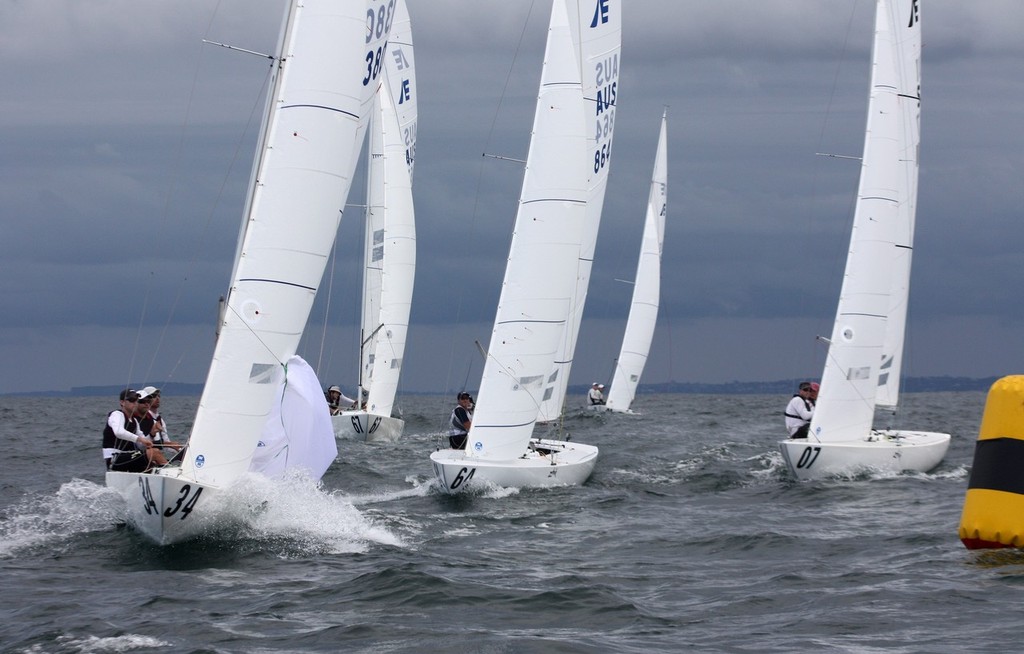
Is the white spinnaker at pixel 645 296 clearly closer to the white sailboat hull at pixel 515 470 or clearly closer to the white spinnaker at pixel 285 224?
the white sailboat hull at pixel 515 470

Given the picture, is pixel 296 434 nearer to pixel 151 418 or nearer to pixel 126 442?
pixel 151 418

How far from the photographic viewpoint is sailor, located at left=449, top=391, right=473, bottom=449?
16578mm

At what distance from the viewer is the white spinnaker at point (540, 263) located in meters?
15.2

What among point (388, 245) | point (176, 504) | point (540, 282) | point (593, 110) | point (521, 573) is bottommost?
point (521, 573)

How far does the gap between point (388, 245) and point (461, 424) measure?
31.9 feet

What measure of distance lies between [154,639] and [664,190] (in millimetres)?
29793

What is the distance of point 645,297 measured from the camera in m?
36.2

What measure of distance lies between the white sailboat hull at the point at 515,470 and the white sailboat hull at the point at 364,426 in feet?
27.1

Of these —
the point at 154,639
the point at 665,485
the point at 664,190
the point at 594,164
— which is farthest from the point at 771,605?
the point at 664,190

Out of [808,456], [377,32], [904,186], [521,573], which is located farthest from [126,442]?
[904,186]

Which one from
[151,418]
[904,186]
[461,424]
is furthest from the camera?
[904,186]

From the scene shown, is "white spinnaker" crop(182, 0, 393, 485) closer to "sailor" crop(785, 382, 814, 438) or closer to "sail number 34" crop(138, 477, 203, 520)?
"sail number 34" crop(138, 477, 203, 520)

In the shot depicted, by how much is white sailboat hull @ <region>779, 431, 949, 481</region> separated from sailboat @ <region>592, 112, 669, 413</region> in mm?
18989

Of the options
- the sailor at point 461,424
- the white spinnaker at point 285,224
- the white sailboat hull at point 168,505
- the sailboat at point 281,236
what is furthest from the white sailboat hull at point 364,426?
the white sailboat hull at point 168,505
